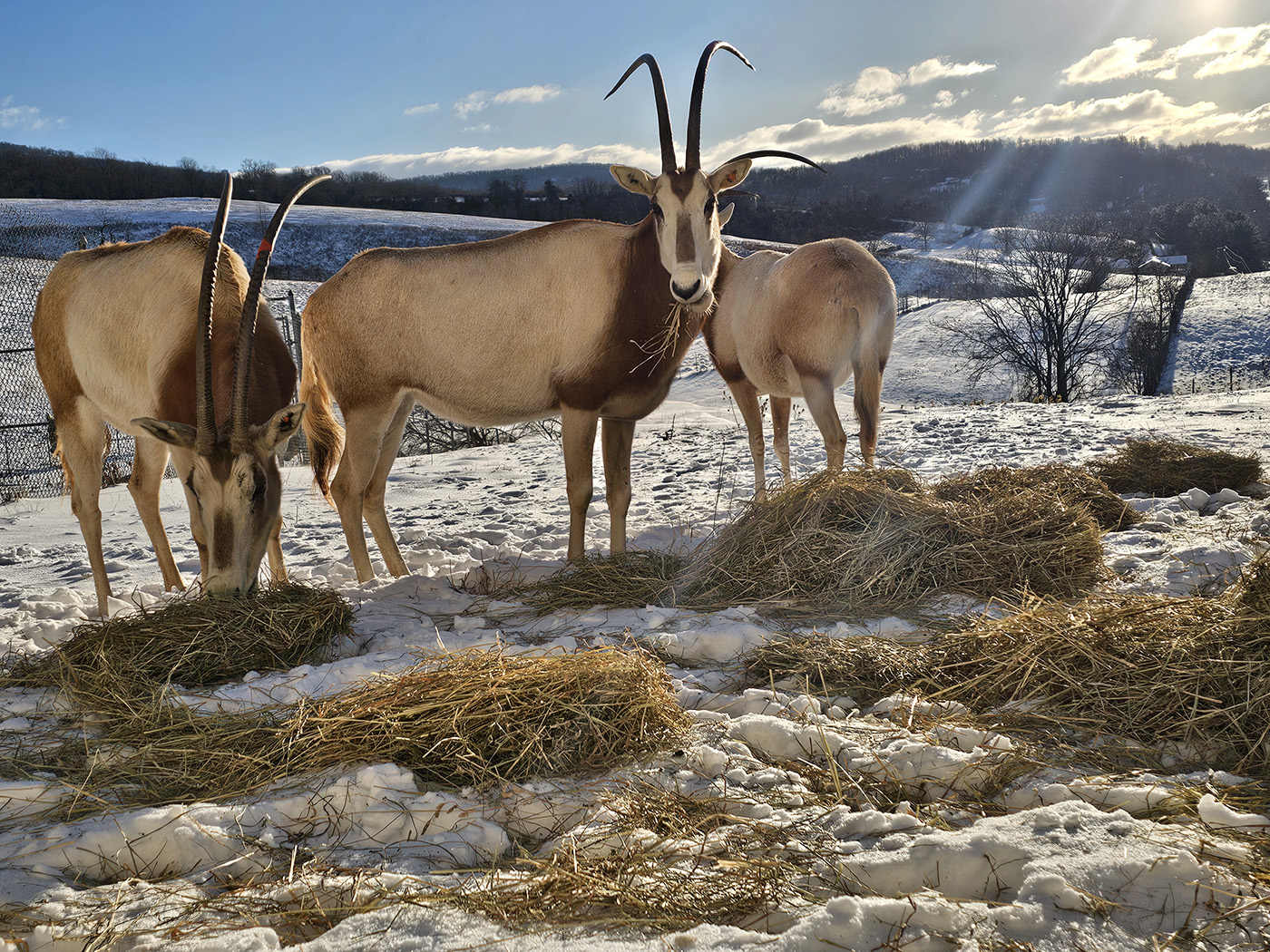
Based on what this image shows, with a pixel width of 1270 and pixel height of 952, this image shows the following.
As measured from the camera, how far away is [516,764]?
234cm

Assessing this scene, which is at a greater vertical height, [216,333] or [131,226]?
[131,226]

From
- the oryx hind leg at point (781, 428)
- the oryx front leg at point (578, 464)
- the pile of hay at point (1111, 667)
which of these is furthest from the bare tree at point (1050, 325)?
the pile of hay at point (1111, 667)

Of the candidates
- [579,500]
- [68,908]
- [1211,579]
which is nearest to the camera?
[68,908]

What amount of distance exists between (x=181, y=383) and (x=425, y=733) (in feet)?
9.38

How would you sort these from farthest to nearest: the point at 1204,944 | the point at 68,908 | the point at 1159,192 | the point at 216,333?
the point at 1159,192, the point at 216,333, the point at 68,908, the point at 1204,944

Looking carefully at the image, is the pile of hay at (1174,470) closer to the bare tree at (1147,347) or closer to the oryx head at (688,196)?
the oryx head at (688,196)

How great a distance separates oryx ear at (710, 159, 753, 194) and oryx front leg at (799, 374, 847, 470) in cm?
180

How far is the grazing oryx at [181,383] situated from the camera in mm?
3762

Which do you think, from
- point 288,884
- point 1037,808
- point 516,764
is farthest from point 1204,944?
point 288,884

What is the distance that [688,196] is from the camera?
4.49 metres

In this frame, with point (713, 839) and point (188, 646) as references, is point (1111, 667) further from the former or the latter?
point (188, 646)

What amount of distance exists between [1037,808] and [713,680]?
1.32 meters

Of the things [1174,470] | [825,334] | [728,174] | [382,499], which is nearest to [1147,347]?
[1174,470]

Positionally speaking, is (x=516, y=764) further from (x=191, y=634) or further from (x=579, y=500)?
(x=579, y=500)
